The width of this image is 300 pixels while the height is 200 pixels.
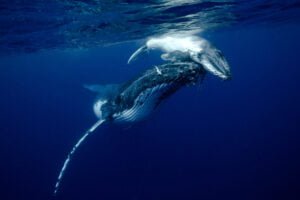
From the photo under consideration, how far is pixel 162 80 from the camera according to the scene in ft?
15.4

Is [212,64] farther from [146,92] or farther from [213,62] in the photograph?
[146,92]

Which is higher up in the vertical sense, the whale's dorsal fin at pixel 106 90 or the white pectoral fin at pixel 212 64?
the white pectoral fin at pixel 212 64

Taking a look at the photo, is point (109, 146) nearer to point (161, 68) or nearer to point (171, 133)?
point (171, 133)

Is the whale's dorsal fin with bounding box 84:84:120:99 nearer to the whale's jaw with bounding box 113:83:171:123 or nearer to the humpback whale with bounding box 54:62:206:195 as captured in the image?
the humpback whale with bounding box 54:62:206:195

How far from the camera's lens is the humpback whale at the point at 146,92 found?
15.6ft

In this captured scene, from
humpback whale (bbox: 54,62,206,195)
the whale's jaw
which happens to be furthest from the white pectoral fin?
the whale's jaw

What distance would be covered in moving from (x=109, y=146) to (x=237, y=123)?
94.4ft

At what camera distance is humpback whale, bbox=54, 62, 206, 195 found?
187 inches

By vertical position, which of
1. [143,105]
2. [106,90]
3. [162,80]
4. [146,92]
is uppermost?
[162,80]

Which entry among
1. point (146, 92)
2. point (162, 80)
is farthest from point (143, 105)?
point (162, 80)

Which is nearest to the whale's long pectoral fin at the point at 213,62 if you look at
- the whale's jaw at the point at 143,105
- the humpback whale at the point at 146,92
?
the humpback whale at the point at 146,92

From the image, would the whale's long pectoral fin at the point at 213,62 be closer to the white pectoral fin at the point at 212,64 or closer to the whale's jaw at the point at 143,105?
the white pectoral fin at the point at 212,64

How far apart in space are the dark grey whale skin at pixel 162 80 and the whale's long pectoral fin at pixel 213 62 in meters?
0.17

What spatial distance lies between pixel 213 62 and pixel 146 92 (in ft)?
5.06
